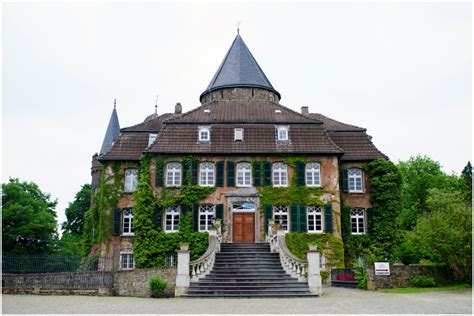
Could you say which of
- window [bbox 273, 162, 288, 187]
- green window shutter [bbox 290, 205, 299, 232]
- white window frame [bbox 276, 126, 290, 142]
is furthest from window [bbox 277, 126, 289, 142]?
green window shutter [bbox 290, 205, 299, 232]

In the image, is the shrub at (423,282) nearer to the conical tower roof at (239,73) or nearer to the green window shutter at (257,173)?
the green window shutter at (257,173)

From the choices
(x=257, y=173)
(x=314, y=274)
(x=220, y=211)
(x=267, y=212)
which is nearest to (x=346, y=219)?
(x=267, y=212)

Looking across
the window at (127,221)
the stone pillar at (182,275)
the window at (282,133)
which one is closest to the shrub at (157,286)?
the stone pillar at (182,275)

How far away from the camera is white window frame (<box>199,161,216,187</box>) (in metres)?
29.8

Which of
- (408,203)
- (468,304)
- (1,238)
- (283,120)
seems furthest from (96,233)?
(408,203)

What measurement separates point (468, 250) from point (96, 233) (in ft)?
77.3

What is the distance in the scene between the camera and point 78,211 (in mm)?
57062

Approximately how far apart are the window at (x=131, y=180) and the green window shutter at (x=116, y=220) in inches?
55.1

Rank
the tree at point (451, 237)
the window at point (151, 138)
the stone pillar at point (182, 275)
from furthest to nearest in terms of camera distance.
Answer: the window at point (151, 138), the tree at point (451, 237), the stone pillar at point (182, 275)

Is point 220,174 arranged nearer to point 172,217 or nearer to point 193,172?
point 193,172

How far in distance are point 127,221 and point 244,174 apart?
7681mm

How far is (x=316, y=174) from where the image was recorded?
30.1m

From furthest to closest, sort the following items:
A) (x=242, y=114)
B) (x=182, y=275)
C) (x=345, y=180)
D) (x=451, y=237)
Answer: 1. (x=242, y=114)
2. (x=345, y=180)
3. (x=451, y=237)
4. (x=182, y=275)

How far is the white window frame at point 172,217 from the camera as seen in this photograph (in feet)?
95.9
